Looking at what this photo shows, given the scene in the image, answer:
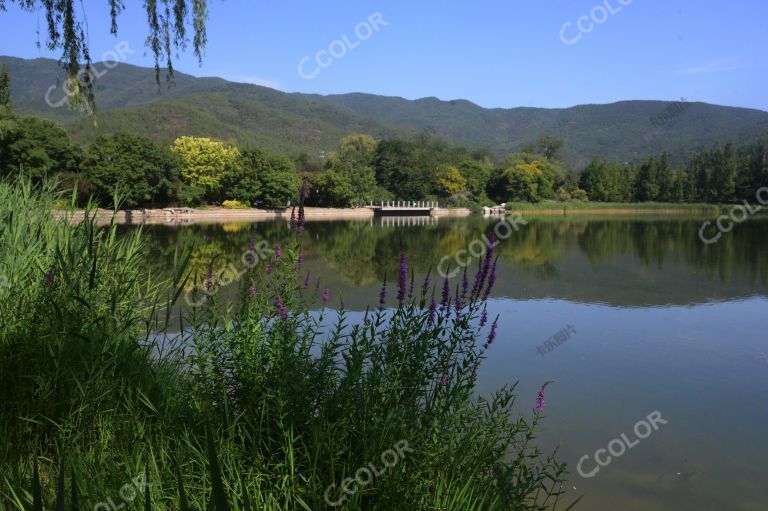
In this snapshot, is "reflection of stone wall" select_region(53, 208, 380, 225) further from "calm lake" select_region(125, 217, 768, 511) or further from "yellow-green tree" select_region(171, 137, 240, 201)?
"calm lake" select_region(125, 217, 768, 511)

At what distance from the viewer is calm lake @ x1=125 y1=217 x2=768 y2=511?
5047mm

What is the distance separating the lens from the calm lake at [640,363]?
199 inches

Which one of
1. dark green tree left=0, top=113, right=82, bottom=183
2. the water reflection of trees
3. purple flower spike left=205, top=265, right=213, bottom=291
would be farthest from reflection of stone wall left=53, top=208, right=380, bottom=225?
purple flower spike left=205, top=265, right=213, bottom=291

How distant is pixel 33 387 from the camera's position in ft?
11.5

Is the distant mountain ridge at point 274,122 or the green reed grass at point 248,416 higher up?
the distant mountain ridge at point 274,122

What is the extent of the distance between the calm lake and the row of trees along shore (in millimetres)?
30367

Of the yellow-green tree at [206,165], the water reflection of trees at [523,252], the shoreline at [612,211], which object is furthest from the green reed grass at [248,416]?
the shoreline at [612,211]

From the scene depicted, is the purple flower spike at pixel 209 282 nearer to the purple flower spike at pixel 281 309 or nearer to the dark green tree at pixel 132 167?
the purple flower spike at pixel 281 309

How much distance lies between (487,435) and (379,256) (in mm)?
17989

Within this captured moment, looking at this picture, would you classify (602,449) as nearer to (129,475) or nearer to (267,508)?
(267,508)

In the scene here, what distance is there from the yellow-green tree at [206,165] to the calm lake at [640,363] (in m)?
41.4

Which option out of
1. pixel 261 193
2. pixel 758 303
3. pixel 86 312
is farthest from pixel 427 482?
pixel 261 193

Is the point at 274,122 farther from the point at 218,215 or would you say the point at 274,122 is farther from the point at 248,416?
the point at 248,416

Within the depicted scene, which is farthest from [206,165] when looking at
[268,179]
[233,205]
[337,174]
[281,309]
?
[281,309]
